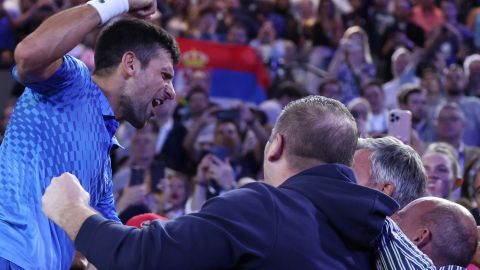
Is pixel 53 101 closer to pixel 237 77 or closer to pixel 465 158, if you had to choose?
pixel 465 158

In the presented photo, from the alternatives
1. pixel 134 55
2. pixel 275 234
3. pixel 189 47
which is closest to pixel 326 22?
pixel 189 47

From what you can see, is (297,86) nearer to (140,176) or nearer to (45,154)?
(140,176)

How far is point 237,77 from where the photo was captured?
514 inches

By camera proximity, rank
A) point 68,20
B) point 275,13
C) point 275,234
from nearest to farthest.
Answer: point 275,234 → point 68,20 → point 275,13

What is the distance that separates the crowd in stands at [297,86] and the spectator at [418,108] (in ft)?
0.04

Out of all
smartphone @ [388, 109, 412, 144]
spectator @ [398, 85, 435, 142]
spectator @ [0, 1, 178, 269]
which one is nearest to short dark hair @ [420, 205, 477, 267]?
spectator @ [0, 1, 178, 269]

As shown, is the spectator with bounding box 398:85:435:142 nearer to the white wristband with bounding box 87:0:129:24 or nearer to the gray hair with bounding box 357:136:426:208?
the gray hair with bounding box 357:136:426:208

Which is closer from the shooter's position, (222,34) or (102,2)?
(102,2)

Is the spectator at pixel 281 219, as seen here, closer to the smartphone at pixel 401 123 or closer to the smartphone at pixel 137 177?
the smartphone at pixel 401 123

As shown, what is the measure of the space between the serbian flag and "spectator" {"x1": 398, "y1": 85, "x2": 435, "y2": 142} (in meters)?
3.00

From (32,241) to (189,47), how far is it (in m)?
9.37

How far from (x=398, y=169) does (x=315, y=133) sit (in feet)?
3.99

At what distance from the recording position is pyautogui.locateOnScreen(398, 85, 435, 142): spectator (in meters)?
10.1

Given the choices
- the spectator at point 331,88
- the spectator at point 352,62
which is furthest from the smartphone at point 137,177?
the spectator at point 352,62
